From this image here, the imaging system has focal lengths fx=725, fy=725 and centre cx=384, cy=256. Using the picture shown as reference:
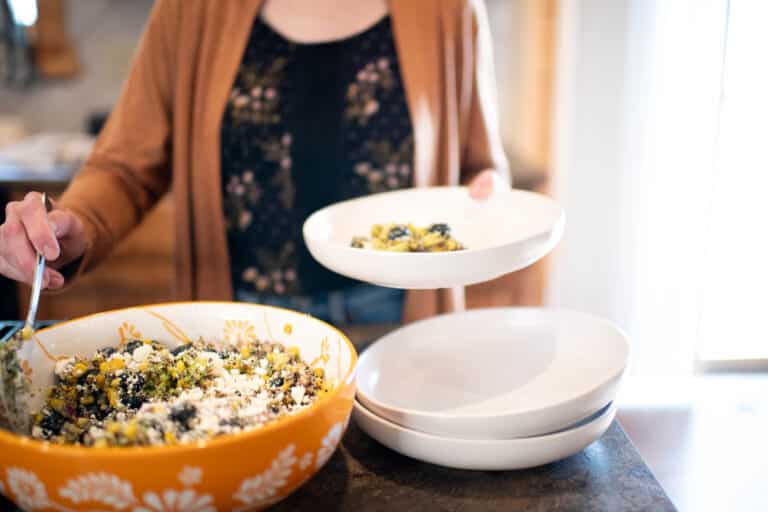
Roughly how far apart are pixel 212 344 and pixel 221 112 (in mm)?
579

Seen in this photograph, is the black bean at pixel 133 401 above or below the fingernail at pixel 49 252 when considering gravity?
below

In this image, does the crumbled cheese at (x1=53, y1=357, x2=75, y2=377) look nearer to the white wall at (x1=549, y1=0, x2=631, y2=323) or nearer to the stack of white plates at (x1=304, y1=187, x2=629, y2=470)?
the stack of white plates at (x1=304, y1=187, x2=629, y2=470)

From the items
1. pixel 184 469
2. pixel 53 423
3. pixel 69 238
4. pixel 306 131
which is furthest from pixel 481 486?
pixel 306 131

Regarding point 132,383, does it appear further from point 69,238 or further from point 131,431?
point 69,238

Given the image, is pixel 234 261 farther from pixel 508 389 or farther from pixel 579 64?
pixel 579 64

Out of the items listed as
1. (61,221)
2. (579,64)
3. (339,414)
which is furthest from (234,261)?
(579,64)

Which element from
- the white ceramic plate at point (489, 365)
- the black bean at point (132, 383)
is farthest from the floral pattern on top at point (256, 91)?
the black bean at point (132, 383)

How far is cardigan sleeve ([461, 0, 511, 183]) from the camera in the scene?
1.33 meters

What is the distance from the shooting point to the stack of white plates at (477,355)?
0.69 metres

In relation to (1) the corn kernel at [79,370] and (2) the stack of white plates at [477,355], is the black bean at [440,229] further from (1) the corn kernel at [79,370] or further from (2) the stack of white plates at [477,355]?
(1) the corn kernel at [79,370]

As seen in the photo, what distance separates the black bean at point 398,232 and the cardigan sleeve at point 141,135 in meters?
0.47

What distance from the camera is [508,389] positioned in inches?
33.4

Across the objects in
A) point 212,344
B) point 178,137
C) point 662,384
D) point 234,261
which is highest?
point 178,137

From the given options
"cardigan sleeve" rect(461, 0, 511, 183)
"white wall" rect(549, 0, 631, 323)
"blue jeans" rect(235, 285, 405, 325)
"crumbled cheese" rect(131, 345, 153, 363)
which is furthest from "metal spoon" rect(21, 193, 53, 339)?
"white wall" rect(549, 0, 631, 323)
